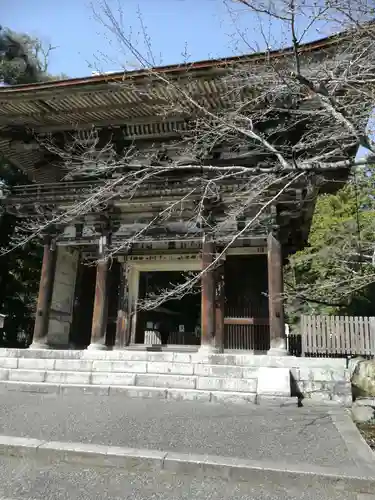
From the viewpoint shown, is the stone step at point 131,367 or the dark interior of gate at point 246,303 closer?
the stone step at point 131,367

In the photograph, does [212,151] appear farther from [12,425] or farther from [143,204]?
[12,425]

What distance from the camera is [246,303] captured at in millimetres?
10531

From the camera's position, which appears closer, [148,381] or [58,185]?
[148,381]

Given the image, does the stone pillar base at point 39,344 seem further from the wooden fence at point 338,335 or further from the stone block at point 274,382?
the wooden fence at point 338,335

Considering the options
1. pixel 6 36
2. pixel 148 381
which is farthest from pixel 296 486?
pixel 6 36

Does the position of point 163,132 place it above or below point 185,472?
above

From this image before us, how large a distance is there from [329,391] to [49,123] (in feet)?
30.7

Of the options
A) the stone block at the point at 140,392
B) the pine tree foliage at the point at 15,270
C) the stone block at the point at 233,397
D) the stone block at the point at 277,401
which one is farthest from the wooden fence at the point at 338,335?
the pine tree foliage at the point at 15,270

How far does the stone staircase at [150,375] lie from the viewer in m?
6.29

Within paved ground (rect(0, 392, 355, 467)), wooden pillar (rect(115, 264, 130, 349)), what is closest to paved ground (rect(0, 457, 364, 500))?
paved ground (rect(0, 392, 355, 467))

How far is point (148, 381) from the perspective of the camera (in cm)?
686

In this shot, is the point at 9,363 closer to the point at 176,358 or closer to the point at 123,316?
the point at 123,316

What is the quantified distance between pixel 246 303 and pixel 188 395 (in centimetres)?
458

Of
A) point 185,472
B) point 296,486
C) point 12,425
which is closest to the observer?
point 296,486
